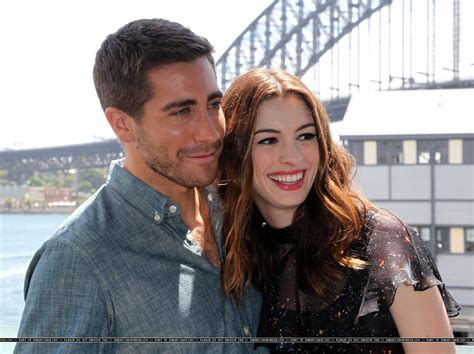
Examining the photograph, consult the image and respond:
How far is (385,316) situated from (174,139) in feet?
0.87

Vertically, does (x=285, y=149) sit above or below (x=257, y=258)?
above

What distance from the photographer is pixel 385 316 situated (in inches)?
27.5

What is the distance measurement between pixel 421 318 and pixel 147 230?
273 mm

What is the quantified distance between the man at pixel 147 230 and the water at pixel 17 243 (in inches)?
145

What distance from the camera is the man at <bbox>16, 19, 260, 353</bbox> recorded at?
62 centimetres

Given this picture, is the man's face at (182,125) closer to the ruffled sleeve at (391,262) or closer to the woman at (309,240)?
the woman at (309,240)

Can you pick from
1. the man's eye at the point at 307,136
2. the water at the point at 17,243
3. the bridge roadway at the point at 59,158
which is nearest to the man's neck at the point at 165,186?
the man's eye at the point at 307,136

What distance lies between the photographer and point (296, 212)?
0.79m

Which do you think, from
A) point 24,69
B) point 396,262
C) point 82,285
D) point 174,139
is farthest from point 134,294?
point 24,69

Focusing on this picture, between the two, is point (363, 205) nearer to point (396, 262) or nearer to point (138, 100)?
point (396, 262)

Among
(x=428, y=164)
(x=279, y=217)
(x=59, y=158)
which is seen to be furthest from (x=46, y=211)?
(x=428, y=164)

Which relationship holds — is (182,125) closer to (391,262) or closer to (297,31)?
(391,262)

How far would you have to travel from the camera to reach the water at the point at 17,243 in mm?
5816

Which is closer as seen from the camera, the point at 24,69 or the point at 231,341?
the point at 231,341
